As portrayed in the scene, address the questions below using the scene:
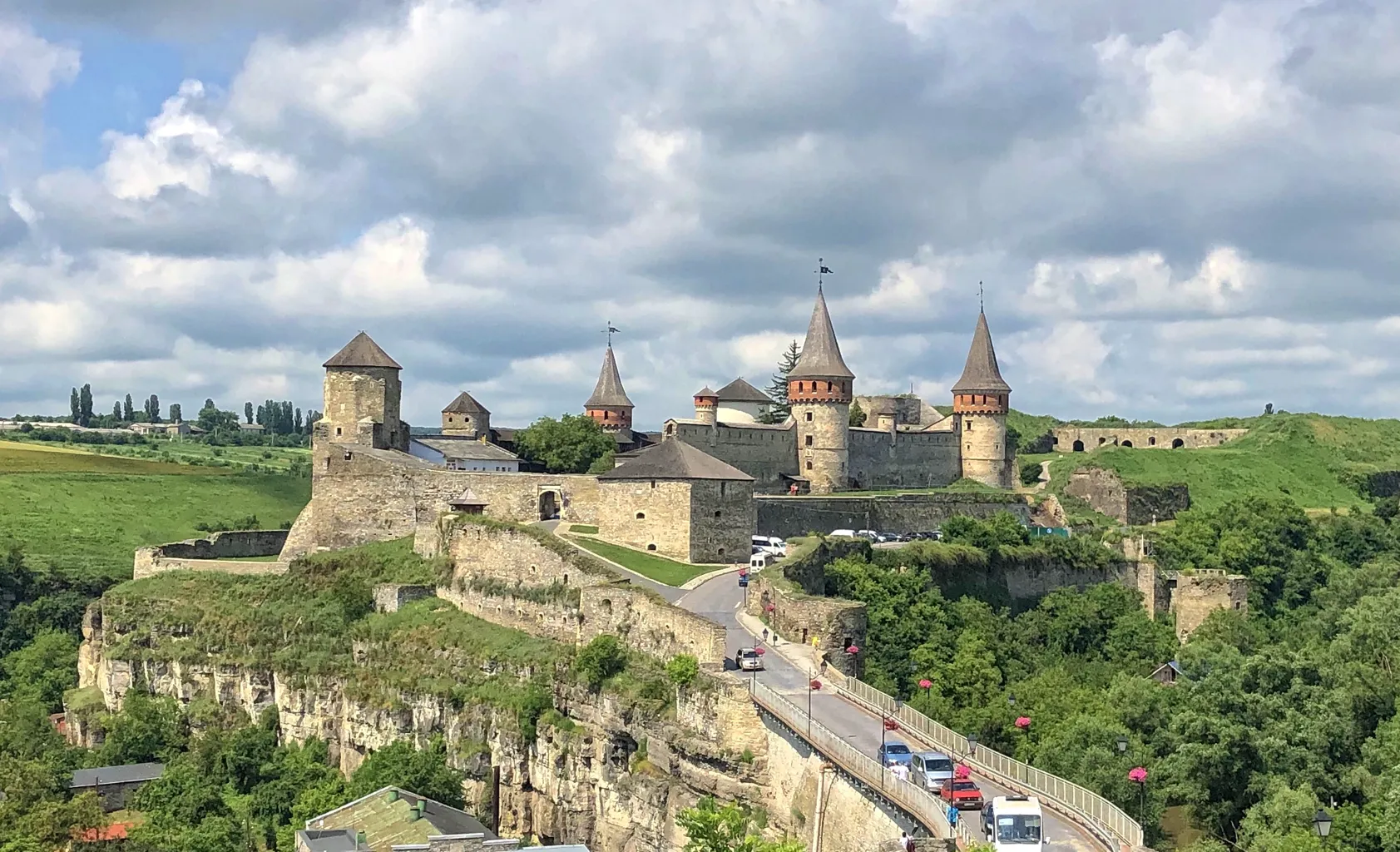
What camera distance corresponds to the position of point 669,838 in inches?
1774

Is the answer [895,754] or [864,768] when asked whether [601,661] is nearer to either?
[895,754]

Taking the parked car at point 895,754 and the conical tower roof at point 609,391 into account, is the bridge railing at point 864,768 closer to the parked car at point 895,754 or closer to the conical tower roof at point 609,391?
the parked car at point 895,754

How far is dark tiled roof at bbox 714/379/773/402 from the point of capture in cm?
10869

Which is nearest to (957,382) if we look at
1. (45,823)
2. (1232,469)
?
(1232,469)

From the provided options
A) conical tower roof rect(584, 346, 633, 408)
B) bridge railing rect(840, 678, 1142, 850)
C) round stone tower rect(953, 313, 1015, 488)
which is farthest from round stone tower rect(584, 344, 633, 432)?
bridge railing rect(840, 678, 1142, 850)

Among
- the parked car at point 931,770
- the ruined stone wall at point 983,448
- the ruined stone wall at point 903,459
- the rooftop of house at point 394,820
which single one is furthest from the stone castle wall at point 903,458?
the parked car at point 931,770

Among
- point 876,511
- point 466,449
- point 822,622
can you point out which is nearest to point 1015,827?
point 822,622

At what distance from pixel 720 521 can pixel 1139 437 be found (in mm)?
70818

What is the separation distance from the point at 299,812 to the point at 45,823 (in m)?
7.94

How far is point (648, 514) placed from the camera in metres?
60.6

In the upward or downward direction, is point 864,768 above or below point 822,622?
below

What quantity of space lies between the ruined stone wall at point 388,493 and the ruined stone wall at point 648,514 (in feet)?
15.6

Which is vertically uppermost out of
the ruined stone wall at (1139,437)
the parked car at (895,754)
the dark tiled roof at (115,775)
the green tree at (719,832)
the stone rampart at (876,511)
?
the ruined stone wall at (1139,437)

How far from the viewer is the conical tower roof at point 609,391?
91625 mm
